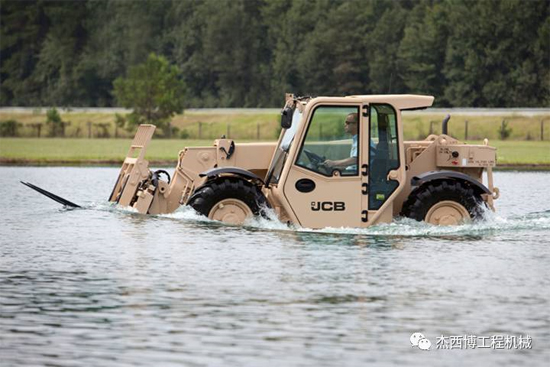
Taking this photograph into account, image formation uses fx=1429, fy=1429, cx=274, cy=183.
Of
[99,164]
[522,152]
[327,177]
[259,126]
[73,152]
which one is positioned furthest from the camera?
[259,126]

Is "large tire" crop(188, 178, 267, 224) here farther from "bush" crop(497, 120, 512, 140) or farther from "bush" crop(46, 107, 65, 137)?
"bush" crop(46, 107, 65, 137)

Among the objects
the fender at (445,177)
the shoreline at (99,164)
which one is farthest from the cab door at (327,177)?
the shoreline at (99,164)

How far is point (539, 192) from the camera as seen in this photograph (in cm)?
3209

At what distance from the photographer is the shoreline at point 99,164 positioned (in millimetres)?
45312

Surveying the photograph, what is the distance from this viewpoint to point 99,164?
4672cm

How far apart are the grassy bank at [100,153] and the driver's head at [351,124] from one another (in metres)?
26.6

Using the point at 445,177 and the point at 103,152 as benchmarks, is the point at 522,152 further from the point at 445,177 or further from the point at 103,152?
the point at 445,177

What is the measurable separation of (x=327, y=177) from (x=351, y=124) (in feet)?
2.80

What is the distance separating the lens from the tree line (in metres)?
98.0

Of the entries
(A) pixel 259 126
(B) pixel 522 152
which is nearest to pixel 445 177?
(B) pixel 522 152

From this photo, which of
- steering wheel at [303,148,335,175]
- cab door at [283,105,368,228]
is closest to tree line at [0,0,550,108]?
cab door at [283,105,368,228]

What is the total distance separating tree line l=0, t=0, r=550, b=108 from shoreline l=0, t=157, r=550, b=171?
166ft

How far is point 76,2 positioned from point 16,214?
121799mm

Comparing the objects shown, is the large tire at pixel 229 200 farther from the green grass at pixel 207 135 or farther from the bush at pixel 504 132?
the bush at pixel 504 132
